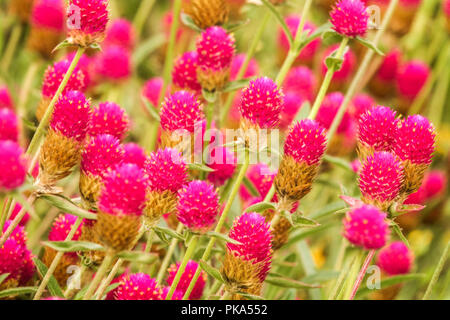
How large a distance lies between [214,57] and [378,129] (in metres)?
0.50

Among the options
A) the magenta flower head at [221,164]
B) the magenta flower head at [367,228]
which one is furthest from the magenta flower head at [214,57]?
the magenta flower head at [367,228]

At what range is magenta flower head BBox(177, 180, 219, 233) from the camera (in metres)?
1.35

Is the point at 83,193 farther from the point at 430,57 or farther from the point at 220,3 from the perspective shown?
the point at 430,57

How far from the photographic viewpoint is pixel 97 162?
1.36 meters

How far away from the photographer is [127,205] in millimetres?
1167

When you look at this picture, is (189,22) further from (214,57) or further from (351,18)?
(351,18)

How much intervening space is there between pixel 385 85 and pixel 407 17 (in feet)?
1.13

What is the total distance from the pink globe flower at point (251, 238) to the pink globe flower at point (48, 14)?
1639 millimetres

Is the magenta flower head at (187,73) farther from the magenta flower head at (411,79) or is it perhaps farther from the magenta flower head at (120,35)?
the magenta flower head at (411,79)

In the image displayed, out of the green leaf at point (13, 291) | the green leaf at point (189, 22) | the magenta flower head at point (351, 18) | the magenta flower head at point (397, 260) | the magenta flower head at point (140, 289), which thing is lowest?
the magenta flower head at point (397, 260)

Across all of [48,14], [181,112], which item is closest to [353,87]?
[181,112]

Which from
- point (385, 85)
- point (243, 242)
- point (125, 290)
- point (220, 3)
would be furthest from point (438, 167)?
point (125, 290)

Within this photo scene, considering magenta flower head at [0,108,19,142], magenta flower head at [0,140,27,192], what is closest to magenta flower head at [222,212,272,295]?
magenta flower head at [0,140,27,192]

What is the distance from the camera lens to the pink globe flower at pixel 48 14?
262cm
